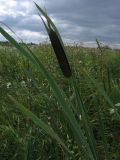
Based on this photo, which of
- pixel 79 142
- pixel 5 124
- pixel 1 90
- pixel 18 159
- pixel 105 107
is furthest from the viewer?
pixel 1 90

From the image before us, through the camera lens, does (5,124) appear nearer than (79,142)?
No

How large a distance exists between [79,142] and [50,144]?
1.67 metres

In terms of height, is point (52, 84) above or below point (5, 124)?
above

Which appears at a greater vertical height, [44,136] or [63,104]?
[63,104]

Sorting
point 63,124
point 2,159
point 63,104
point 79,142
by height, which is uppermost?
point 63,104

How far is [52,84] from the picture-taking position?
1278 mm

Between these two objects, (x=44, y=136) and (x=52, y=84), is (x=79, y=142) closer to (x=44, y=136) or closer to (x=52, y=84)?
→ (x=52, y=84)

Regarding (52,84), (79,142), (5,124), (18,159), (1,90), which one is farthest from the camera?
(1,90)

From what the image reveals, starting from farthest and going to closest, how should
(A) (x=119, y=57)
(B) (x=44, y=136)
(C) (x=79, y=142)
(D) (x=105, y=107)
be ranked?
(A) (x=119, y=57)
(D) (x=105, y=107)
(B) (x=44, y=136)
(C) (x=79, y=142)

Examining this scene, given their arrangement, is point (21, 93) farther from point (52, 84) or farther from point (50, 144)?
point (52, 84)

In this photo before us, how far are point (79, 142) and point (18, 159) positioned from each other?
1607 mm

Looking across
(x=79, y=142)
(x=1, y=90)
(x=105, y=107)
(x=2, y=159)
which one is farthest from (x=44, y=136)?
(x=79, y=142)

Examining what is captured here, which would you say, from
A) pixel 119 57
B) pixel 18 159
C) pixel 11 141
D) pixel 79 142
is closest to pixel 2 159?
pixel 18 159

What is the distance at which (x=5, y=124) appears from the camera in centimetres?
361
